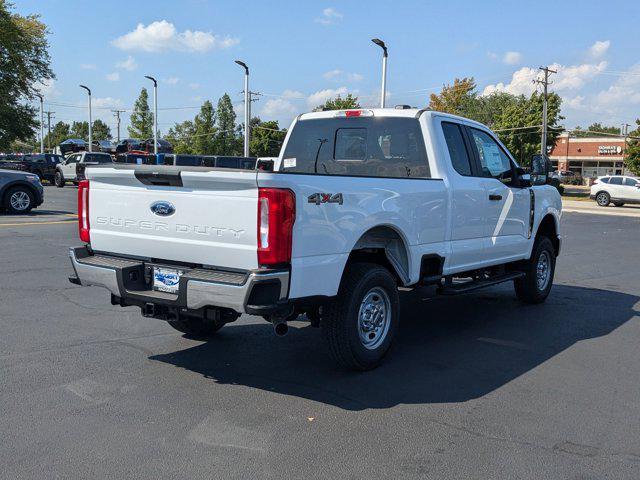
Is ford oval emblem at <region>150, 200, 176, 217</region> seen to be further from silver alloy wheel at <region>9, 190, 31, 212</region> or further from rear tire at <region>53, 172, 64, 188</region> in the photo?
rear tire at <region>53, 172, 64, 188</region>

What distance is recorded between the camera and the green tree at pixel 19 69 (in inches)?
1652

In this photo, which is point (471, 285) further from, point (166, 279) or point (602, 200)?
point (602, 200)

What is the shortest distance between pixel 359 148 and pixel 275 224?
248cm

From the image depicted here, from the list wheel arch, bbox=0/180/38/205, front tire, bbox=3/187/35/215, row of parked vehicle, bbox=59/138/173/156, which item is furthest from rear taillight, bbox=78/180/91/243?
row of parked vehicle, bbox=59/138/173/156

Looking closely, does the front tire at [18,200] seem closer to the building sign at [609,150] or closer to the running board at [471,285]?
the running board at [471,285]

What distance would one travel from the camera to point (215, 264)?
4.39 m

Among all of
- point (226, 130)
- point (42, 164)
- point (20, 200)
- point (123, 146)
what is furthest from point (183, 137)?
point (20, 200)

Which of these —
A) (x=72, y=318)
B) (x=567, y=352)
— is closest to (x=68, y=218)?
(x=72, y=318)

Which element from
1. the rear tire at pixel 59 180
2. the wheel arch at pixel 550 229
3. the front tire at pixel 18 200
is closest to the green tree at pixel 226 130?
the rear tire at pixel 59 180

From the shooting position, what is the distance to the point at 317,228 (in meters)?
4.40

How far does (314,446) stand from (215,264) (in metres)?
1.43

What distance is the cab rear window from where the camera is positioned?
607 cm

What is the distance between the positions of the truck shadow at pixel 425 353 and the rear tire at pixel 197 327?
165mm

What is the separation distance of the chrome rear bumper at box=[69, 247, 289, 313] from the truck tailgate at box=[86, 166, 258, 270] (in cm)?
11
